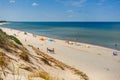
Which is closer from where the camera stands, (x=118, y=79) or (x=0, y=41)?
(x=0, y=41)

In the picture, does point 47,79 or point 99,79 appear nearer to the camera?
point 47,79

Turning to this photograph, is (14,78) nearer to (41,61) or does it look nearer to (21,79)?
(21,79)

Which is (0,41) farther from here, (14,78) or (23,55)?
(14,78)

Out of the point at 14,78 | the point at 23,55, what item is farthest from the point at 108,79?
the point at 14,78

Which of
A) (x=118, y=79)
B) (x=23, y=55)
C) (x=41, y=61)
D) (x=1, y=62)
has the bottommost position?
(x=118, y=79)

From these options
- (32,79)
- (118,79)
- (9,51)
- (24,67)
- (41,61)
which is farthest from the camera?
(118,79)

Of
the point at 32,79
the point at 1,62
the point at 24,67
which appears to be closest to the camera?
the point at 32,79

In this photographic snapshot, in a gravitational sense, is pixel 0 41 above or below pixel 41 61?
above

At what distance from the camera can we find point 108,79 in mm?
14609

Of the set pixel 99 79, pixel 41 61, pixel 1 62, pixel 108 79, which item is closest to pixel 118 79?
pixel 108 79

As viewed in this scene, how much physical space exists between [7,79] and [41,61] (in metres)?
6.58

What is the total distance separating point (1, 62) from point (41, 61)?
511 centimetres

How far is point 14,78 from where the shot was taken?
3.95 m

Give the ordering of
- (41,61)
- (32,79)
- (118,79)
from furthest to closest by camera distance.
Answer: (118,79), (41,61), (32,79)
